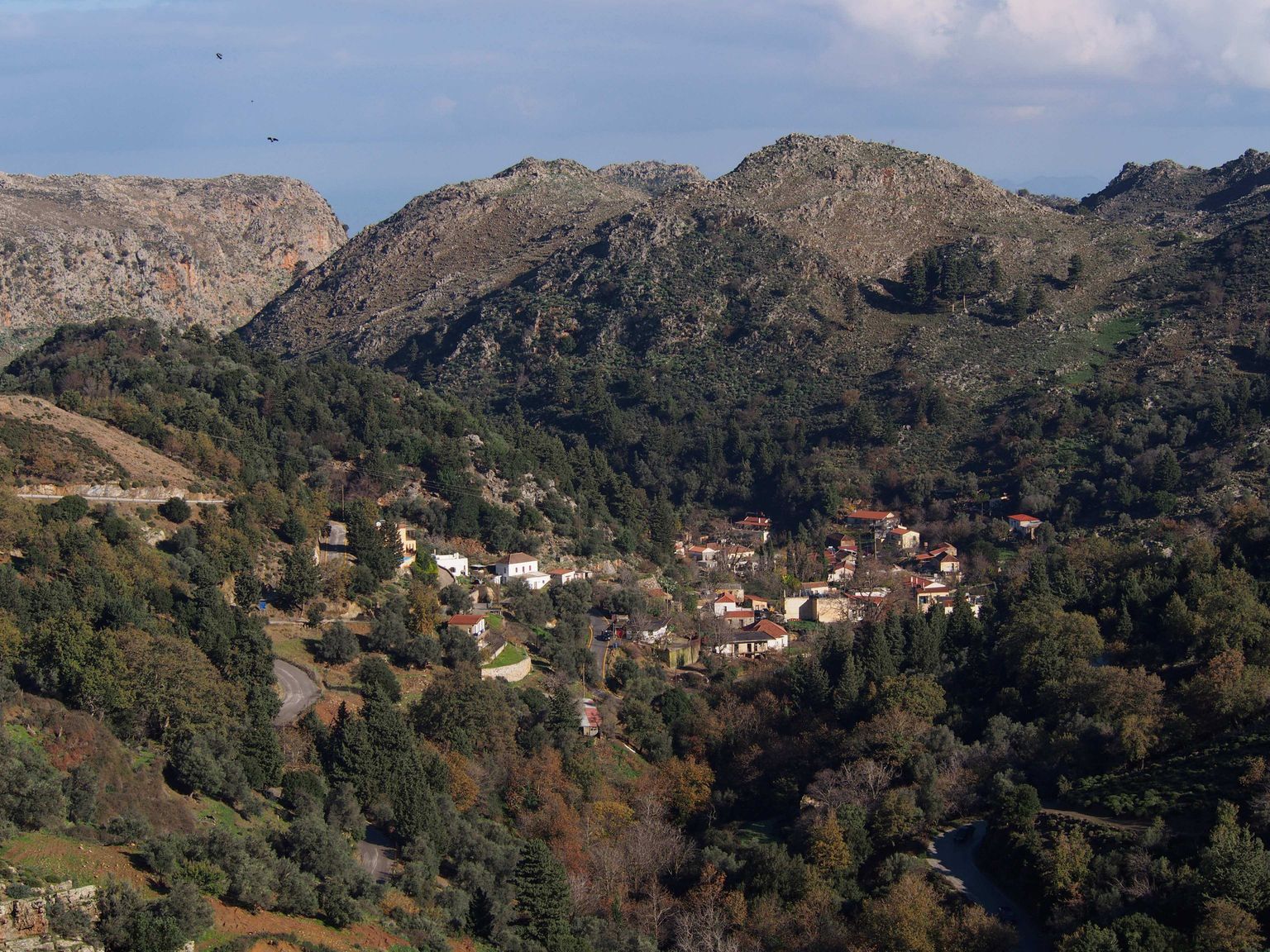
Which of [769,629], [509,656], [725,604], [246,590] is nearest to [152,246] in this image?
[725,604]

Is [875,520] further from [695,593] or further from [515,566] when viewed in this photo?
[515,566]

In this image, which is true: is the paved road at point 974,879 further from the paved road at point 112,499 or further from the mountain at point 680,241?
the mountain at point 680,241

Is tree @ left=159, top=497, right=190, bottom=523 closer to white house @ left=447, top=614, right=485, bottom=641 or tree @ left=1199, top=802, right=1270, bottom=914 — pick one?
white house @ left=447, top=614, right=485, bottom=641

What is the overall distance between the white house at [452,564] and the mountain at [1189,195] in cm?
5881

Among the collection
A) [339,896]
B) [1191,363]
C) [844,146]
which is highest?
[844,146]

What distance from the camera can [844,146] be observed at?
8788 cm

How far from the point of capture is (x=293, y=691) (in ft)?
113

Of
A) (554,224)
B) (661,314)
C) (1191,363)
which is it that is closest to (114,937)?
(1191,363)

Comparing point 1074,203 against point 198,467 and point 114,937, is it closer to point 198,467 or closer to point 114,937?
point 198,467

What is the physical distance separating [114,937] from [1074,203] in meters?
104

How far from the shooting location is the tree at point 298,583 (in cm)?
3941

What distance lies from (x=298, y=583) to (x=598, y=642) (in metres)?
10.8

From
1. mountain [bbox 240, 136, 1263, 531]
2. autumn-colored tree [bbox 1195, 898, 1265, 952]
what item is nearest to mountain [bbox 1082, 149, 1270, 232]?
→ mountain [bbox 240, 136, 1263, 531]

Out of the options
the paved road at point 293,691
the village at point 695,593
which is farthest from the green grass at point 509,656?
the paved road at point 293,691
